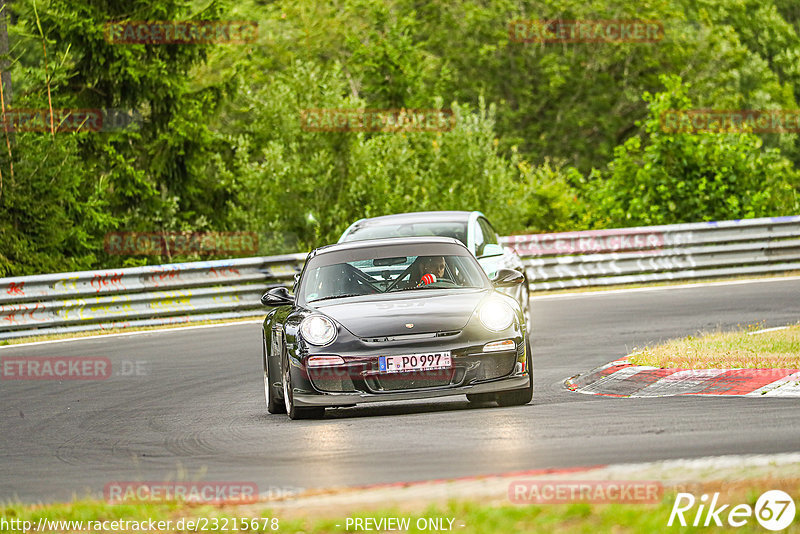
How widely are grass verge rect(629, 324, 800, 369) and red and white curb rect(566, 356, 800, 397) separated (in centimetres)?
17

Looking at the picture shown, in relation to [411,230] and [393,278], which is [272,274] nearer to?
[411,230]

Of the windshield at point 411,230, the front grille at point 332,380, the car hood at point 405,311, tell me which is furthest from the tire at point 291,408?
the windshield at point 411,230

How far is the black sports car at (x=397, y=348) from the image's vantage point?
992 cm

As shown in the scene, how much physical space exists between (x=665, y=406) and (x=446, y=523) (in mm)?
4361

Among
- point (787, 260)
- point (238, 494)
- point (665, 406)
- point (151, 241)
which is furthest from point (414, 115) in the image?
point (238, 494)

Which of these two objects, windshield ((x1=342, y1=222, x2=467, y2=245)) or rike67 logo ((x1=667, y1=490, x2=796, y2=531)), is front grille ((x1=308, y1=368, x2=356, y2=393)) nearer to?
rike67 logo ((x1=667, y1=490, x2=796, y2=531))

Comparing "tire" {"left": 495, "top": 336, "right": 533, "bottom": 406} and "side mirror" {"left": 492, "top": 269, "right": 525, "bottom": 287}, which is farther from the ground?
"side mirror" {"left": 492, "top": 269, "right": 525, "bottom": 287}

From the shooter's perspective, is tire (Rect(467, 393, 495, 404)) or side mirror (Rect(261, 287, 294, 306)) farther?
side mirror (Rect(261, 287, 294, 306))

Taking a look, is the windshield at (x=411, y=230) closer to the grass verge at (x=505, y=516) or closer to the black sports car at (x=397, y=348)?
the black sports car at (x=397, y=348)

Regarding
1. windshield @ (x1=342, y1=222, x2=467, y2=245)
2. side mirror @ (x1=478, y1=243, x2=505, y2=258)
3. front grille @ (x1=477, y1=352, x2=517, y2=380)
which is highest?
windshield @ (x1=342, y1=222, x2=467, y2=245)

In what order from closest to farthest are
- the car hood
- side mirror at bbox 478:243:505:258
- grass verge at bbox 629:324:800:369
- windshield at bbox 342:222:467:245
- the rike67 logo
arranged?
the rike67 logo
the car hood
grass verge at bbox 629:324:800:369
side mirror at bbox 478:243:505:258
windshield at bbox 342:222:467:245

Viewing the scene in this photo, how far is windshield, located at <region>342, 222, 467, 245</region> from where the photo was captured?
16062 millimetres

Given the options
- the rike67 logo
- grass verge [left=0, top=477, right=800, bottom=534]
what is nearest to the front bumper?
grass verge [left=0, top=477, right=800, bottom=534]

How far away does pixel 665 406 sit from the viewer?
32.1ft
